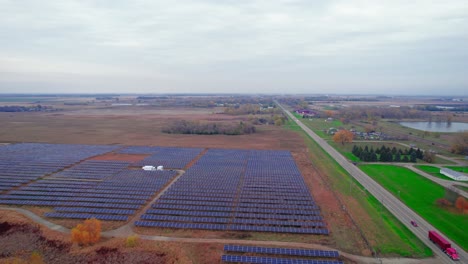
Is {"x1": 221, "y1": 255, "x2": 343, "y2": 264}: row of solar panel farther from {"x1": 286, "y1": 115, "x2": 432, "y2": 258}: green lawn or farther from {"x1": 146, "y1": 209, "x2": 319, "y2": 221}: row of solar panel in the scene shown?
{"x1": 146, "y1": 209, "x2": 319, "y2": 221}: row of solar panel

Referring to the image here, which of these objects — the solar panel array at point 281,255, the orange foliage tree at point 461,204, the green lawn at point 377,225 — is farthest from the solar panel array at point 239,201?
the orange foliage tree at point 461,204

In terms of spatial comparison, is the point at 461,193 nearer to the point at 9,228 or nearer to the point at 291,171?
the point at 291,171

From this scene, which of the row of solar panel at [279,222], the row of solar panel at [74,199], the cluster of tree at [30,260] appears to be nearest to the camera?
the cluster of tree at [30,260]

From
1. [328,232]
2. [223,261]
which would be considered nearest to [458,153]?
[328,232]

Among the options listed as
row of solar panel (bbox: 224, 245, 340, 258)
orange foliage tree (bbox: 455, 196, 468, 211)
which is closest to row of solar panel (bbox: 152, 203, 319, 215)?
row of solar panel (bbox: 224, 245, 340, 258)

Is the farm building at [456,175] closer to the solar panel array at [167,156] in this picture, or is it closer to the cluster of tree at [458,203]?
the cluster of tree at [458,203]

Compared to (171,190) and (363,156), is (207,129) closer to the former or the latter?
(363,156)

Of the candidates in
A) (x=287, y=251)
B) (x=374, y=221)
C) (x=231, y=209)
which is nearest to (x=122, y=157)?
(x=231, y=209)
